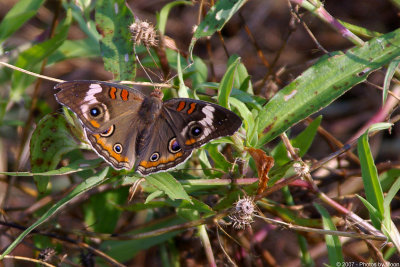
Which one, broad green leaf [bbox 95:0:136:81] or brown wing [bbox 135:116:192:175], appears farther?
broad green leaf [bbox 95:0:136:81]

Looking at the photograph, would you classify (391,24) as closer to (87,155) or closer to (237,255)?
(237,255)

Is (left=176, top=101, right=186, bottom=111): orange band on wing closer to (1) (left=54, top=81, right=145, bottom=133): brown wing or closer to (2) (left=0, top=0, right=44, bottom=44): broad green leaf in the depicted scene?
(1) (left=54, top=81, right=145, bottom=133): brown wing

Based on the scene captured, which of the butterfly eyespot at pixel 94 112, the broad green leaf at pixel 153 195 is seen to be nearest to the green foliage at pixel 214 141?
the broad green leaf at pixel 153 195

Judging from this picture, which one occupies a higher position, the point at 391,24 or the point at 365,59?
the point at 391,24

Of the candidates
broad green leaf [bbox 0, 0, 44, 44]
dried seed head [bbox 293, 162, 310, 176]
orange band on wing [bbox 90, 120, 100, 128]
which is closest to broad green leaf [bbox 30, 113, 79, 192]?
orange band on wing [bbox 90, 120, 100, 128]

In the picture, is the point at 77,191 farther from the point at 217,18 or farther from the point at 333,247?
the point at 333,247

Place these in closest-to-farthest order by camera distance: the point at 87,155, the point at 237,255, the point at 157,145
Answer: the point at 157,145 → the point at 237,255 → the point at 87,155

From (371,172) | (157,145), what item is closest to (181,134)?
(157,145)

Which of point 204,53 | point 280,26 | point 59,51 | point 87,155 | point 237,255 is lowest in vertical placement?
point 237,255
